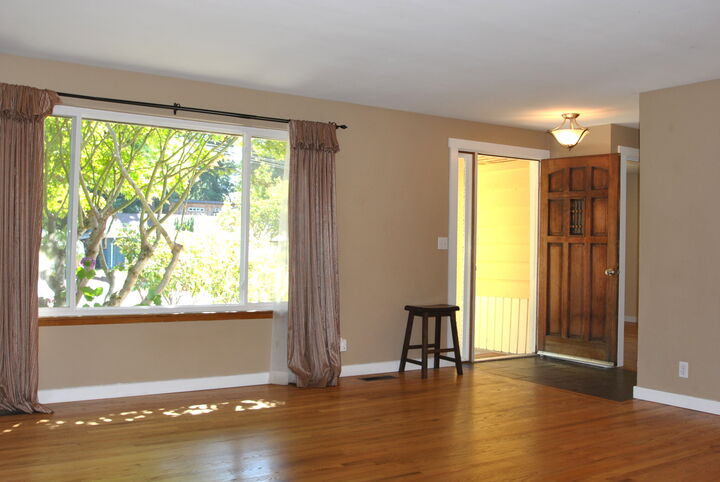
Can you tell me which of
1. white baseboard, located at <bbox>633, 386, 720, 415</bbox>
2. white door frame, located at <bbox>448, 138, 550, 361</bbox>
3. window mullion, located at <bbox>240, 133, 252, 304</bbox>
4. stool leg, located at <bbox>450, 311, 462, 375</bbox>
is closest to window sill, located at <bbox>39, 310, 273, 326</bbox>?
window mullion, located at <bbox>240, 133, 252, 304</bbox>

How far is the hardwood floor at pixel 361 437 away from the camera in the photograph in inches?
138

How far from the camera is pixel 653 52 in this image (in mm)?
4324

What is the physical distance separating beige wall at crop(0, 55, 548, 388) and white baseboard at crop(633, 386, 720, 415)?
200 centimetres

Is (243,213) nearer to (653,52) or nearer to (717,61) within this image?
(653,52)

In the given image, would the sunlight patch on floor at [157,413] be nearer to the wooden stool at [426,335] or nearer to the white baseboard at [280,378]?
the white baseboard at [280,378]

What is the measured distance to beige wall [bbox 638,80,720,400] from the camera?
497 cm

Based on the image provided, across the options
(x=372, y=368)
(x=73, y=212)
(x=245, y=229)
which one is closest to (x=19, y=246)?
(x=73, y=212)

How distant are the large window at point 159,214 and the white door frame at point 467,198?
1775mm

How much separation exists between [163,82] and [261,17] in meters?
1.68

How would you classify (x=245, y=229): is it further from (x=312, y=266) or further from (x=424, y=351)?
(x=424, y=351)

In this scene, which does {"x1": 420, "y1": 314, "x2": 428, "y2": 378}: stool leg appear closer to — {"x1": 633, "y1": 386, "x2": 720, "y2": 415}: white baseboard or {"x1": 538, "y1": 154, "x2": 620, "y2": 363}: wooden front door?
{"x1": 538, "y1": 154, "x2": 620, "y2": 363}: wooden front door

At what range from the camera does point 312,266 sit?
566 centimetres

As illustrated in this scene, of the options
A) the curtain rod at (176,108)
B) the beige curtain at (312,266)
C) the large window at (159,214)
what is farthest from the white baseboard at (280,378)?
the curtain rod at (176,108)

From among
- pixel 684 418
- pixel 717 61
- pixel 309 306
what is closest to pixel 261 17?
pixel 309 306
